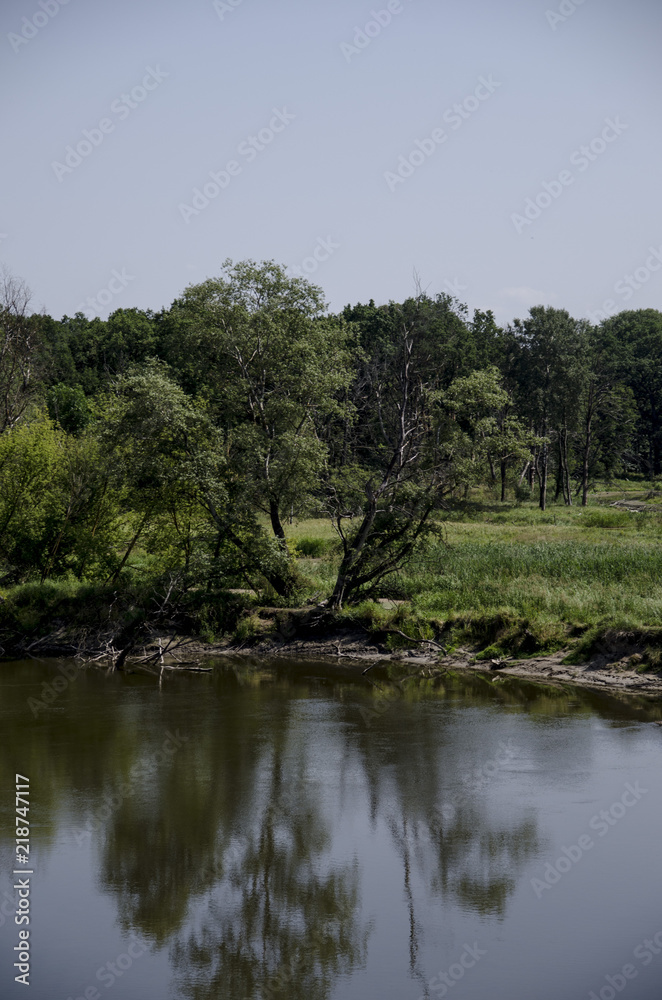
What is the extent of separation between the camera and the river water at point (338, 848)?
402 inches

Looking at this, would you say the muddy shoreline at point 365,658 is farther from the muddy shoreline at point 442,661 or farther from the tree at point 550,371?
the tree at point 550,371

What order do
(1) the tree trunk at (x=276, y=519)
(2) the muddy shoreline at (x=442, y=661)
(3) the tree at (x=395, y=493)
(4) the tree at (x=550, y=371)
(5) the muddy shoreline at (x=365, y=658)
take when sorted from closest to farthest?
(2) the muddy shoreline at (x=442, y=661) < (5) the muddy shoreline at (x=365, y=658) < (3) the tree at (x=395, y=493) < (1) the tree trunk at (x=276, y=519) < (4) the tree at (x=550, y=371)

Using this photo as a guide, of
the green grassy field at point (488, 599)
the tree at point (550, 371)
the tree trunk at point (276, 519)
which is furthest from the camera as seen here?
the tree at point (550, 371)

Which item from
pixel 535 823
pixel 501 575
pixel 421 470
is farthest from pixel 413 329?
pixel 535 823

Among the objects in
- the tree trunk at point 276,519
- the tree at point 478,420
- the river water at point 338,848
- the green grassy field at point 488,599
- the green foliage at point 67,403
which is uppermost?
the green foliage at point 67,403

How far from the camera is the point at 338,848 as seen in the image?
13.5m

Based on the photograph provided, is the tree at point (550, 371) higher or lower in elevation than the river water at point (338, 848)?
higher

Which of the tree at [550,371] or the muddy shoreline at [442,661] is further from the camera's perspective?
the tree at [550,371]

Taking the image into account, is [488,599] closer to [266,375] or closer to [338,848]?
[266,375]

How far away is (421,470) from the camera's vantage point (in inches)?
1081

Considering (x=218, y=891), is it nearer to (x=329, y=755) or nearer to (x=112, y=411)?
(x=329, y=755)

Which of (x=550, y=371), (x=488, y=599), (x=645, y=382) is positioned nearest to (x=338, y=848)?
(x=488, y=599)

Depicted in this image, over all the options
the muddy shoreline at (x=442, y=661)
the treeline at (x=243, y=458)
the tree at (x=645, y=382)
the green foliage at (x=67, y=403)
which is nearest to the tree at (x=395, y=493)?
the treeline at (x=243, y=458)

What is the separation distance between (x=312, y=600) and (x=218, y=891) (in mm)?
17020
